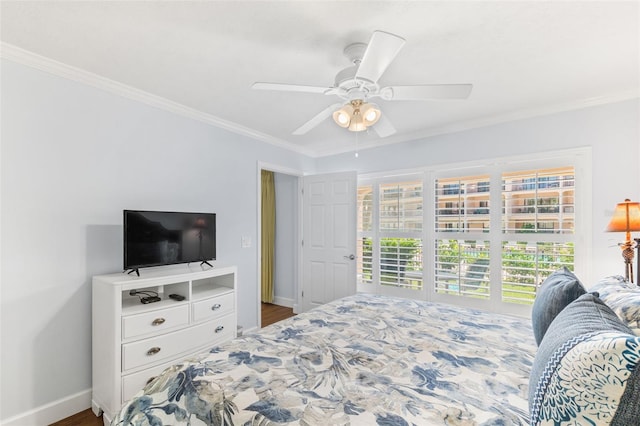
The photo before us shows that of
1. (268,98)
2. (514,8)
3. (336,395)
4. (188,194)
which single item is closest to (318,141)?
(268,98)

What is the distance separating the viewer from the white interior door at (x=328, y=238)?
396 cm

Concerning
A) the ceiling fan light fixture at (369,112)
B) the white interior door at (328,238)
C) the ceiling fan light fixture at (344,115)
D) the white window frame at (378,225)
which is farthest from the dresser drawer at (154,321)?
the white window frame at (378,225)

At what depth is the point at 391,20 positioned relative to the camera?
1647 mm

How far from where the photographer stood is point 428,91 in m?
1.77

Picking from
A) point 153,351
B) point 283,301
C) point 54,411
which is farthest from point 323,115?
point 283,301

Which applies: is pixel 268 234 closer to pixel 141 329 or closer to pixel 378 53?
pixel 141 329

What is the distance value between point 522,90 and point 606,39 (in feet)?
2.32

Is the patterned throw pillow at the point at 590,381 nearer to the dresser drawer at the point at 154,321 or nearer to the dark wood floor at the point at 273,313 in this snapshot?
the dresser drawer at the point at 154,321

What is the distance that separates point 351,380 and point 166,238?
1995 millimetres

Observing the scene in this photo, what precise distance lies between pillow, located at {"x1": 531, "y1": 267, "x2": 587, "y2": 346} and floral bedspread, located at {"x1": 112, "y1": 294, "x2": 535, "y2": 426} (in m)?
0.18

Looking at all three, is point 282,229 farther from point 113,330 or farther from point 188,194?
point 113,330

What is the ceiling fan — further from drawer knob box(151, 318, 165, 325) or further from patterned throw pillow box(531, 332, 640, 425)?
drawer knob box(151, 318, 165, 325)

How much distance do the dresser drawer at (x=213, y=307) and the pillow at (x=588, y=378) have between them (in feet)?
7.58

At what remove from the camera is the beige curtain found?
504cm
